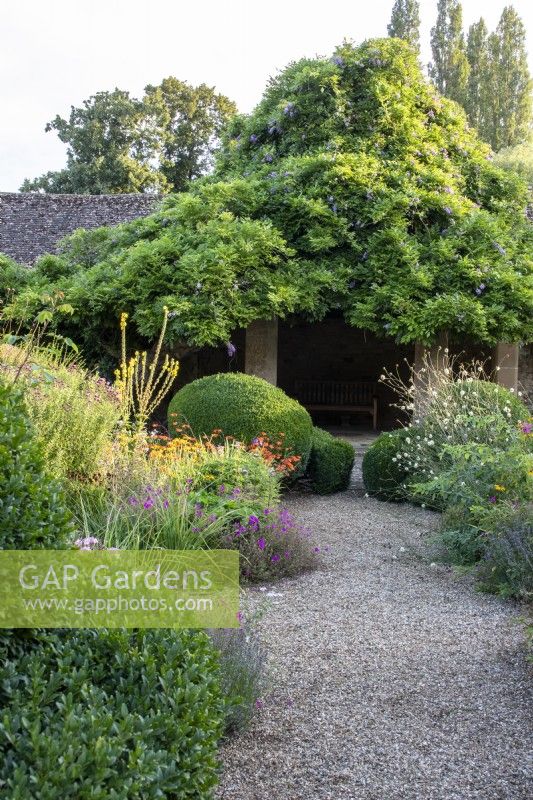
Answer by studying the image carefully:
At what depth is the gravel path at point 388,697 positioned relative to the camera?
9.53 ft

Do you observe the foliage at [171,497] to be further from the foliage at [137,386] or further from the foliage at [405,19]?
the foliage at [405,19]

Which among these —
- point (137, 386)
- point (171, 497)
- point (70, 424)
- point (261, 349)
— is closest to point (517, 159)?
point (261, 349)

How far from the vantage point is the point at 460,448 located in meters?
6.67

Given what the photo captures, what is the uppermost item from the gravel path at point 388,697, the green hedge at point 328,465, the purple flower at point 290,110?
the purple flower at point 290,110

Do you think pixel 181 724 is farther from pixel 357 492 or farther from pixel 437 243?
pixel 437 243

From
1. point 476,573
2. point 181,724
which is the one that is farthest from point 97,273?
point 181,724

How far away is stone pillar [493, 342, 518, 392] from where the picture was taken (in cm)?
1208

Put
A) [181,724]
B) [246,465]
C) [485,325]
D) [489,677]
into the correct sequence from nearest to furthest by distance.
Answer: [181,724] → [489,677] → [246,465] → [485,325]

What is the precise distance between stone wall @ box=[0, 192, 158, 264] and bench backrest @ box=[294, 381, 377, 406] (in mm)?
4966

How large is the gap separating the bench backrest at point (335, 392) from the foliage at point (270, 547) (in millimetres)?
10467

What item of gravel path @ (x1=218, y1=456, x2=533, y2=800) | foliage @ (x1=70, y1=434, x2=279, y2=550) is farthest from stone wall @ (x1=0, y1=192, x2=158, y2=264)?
gravel path @ (x1=218, y1=456, x2=533, y2=800)

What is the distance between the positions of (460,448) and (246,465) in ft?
5.97

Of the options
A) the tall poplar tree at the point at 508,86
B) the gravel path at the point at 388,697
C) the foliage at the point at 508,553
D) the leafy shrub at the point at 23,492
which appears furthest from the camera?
the tall poplar tree at the point at 508,86

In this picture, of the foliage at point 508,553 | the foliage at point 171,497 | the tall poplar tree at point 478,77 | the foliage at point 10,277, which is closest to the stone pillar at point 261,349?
the foliage at point 10,277
